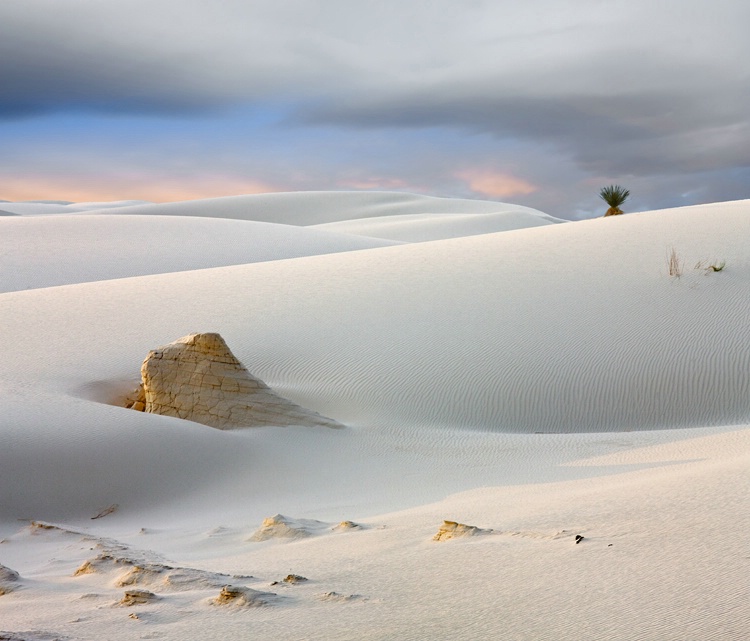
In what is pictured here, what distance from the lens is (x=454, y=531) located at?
4.38 m

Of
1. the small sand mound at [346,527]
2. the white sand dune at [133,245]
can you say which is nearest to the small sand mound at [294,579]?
the small sand mound at [346,527]

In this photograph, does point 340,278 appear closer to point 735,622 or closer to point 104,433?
point 104,433

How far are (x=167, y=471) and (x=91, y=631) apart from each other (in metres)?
5.17

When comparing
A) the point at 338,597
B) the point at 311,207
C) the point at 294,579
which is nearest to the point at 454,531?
the point at 294,579

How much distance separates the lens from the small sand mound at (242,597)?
11.0 ft

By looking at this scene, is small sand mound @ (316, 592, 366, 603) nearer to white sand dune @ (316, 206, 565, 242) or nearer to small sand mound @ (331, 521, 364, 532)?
small sand mound @ (331, 521, 364, 532)

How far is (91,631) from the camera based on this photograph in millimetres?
3119

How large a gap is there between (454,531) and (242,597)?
1383mm

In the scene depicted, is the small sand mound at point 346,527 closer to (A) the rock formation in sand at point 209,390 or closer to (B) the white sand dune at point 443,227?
(A) the rock formation in sand at point 209,390

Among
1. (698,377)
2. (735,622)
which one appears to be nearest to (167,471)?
(735,622)

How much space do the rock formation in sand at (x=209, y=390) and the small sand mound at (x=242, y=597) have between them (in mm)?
6047

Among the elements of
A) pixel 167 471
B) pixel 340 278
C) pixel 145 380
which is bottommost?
pixel 167 471

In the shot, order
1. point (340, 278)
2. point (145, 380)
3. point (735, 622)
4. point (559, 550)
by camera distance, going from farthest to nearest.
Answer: point (340, 278) < point (145, 380) < point (559, 550) < point (735, 622)

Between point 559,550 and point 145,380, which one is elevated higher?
point 145,380
